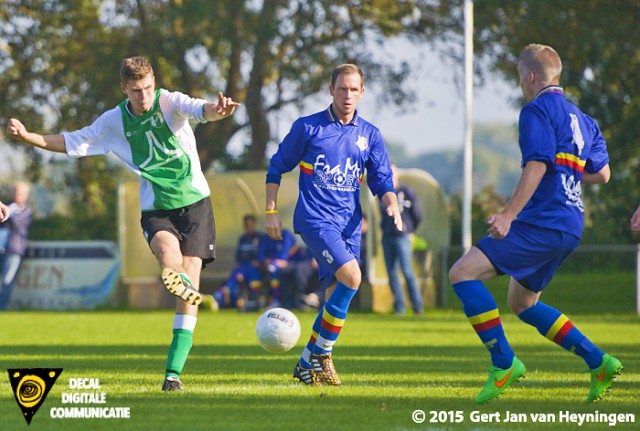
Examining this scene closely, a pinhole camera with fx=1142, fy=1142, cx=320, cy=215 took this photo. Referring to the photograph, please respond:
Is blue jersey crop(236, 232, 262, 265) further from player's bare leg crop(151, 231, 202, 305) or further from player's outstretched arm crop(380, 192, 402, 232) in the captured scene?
player's bare leg crop(151, 231, 202, 305)

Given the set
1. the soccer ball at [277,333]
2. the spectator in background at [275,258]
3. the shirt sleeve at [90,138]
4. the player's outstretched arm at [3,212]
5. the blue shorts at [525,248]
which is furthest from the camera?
the spectator in background at [275,258]

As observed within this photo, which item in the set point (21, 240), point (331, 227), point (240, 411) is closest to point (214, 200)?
point (21, 240)

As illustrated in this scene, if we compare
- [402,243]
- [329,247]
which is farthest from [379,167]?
[402,243]

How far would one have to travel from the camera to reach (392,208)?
7914 mm

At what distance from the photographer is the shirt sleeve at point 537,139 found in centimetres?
669

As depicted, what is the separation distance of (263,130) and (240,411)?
22780 mm

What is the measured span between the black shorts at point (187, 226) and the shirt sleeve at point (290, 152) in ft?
2.06

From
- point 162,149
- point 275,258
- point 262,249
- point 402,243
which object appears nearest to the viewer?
point 162,149

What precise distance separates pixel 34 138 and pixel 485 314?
3.21m

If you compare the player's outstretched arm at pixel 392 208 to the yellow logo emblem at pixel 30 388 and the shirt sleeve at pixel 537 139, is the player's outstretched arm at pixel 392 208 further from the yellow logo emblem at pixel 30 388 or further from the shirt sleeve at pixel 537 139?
the yellow logo emblem at pixel 30 388

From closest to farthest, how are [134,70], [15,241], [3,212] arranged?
[134,70] < [3,212] < [15,241]

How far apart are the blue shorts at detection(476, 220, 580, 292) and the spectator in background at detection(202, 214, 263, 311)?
43.3ft

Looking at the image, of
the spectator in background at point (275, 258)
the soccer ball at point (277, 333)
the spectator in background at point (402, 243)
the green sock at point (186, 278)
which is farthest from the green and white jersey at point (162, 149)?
the spectator in background at point (275, 258)

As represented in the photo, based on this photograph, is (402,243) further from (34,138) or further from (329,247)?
(34,138)
